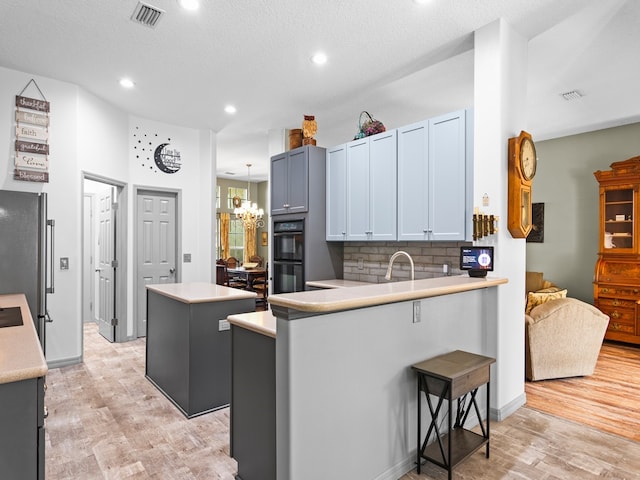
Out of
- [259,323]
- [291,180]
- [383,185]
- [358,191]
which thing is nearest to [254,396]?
[259,323]

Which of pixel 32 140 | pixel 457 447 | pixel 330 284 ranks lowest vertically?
pixel 457 447

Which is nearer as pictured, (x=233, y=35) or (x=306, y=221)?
(x=233, y=35)

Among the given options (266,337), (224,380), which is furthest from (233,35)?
(224,380)

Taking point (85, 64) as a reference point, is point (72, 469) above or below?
below

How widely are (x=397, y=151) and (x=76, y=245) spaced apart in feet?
11.6

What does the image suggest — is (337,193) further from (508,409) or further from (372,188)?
(508,409)

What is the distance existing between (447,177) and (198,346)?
2458mm

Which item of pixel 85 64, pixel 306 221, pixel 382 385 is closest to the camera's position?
pixel 382 385

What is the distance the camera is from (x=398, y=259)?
438 cm

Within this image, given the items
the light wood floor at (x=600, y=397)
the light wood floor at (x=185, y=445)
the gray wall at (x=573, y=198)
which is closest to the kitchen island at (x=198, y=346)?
the light wood floor at (x=185, y=445)

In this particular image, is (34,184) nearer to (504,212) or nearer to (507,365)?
(504,212)

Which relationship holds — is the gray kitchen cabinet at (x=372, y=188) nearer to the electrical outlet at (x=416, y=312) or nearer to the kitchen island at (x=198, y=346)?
the kitchen island at (x=198, y=346)

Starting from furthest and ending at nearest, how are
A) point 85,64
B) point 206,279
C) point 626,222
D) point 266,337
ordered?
point 206,279 < point 626,222 < point 85,64 < point 266,337

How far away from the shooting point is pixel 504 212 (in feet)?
9.66
